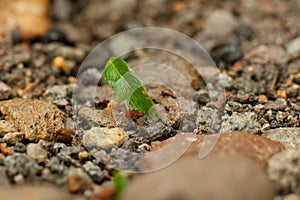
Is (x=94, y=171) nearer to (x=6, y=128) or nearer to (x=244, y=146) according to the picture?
(x=6, y=128)

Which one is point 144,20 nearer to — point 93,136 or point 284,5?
point 284,5

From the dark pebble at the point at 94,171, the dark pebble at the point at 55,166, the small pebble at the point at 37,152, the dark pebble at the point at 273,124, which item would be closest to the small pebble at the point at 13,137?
the small pebble at the point at 37,152

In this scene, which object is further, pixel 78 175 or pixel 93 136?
pixel 93 136

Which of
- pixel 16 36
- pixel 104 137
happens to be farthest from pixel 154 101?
pixel 16 36

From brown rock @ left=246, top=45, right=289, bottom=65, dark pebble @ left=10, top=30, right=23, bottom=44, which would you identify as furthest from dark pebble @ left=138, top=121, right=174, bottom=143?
dark pebble @ left=10, top=30, right=23, bottom=44

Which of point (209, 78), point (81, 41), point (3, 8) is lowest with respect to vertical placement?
point (209, 78)

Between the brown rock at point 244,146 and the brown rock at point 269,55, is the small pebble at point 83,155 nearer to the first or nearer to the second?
the brown rock at point 244,146

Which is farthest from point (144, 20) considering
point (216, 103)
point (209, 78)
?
point (216, 103)
